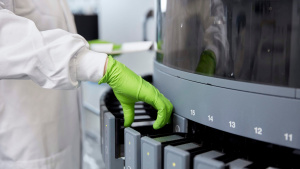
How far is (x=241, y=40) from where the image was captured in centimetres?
50

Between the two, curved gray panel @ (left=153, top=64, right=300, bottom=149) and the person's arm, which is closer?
curved gray panel @ (left=153, top=64, right=300, bottom=149)

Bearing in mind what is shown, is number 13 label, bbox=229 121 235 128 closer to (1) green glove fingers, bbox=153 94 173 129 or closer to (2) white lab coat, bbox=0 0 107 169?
(1) green glove fingers, bbox=153 94 173 129

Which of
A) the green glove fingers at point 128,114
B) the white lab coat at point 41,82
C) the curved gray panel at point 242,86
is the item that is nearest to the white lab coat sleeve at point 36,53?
the white lab coat at point 41,82

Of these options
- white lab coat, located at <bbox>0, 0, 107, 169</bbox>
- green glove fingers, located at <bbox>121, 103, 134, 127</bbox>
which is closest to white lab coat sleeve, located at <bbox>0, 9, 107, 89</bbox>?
white lab coat, located at <bbox>0, 0, 107, 169</bbox>

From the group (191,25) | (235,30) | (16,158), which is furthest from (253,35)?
(16,158)

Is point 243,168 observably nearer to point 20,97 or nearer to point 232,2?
point 232,2

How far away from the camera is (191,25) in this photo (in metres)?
0.61

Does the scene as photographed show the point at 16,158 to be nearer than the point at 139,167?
No

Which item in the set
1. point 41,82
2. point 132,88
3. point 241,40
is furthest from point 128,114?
point 241,40

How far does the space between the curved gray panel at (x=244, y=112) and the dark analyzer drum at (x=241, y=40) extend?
4cm

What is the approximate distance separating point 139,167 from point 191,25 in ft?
1.14

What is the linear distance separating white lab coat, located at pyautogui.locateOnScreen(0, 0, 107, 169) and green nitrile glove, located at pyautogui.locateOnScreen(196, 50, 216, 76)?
0.23 meters

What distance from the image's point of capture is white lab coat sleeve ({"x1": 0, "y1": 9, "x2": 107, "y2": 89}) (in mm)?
548

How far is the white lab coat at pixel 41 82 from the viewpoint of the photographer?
1.82ft
